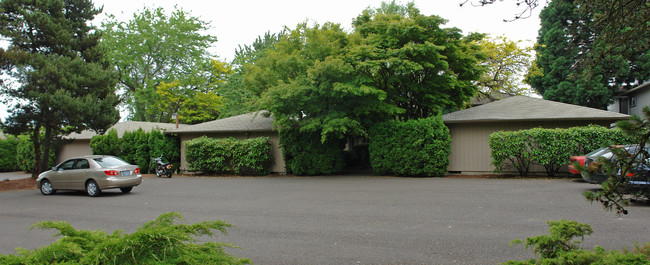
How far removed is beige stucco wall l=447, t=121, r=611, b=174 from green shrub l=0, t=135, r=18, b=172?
33.2m

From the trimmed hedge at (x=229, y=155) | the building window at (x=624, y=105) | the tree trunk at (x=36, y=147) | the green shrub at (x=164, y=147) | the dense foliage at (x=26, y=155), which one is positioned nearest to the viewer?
the tree trunk at (x=36, y=147)

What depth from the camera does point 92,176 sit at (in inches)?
543

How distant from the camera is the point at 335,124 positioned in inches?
A: 694

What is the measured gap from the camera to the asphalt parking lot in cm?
588

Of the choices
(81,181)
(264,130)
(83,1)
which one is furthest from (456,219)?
(83,1)

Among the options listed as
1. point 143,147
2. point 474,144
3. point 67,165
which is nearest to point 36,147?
point 143,147

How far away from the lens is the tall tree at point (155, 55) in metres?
41.0

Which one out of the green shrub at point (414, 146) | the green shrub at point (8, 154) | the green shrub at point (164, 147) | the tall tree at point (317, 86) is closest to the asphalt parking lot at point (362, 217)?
the green shrub at point (414, 146)

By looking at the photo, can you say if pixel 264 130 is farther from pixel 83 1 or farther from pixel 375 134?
pixel 83 1

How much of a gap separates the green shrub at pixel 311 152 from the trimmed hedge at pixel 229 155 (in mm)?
1328

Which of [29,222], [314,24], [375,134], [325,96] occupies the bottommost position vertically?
[29,222]

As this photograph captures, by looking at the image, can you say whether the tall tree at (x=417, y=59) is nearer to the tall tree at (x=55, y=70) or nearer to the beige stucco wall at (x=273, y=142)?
the beige stucco wall at (x=273, y=142)

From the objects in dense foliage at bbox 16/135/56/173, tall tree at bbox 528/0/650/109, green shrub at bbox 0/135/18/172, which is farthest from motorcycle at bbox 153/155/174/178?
tall tree at bbox 528/0/650/109

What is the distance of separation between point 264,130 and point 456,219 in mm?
15878
